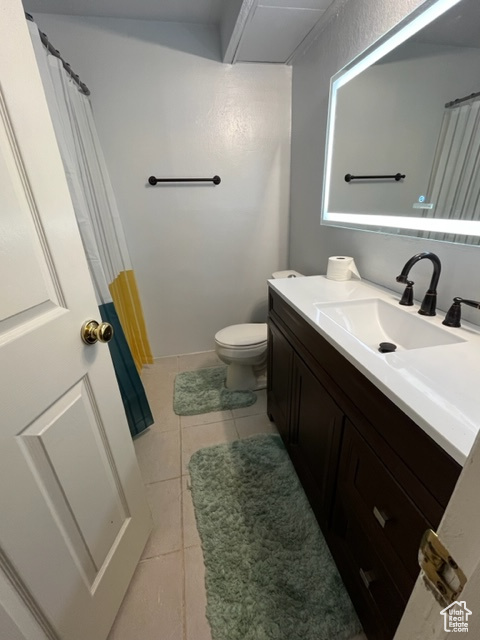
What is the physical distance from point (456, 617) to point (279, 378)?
1.22 metres

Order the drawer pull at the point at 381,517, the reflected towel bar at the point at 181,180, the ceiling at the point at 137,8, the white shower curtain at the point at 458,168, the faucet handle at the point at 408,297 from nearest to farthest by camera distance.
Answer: the drawer pull at the point at 381,517, the white shower curtain at the point at 458,168, the faucet handle at the point at 408,297, the ceiling at the point at 137,8, the reflected towel bar at the point at 181,180

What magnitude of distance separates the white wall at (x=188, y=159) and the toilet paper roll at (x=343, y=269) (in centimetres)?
100

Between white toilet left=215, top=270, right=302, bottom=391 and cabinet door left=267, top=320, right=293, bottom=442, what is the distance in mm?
247

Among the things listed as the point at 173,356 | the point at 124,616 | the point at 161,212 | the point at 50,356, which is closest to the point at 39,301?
the point at 50,356

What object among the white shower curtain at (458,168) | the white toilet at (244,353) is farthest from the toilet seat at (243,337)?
the white shower curtain at (458,168)

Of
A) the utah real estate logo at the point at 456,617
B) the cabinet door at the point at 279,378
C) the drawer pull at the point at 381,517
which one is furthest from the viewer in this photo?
the cabinet door at the point at 279,378

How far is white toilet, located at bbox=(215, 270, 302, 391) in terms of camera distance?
1.89 m

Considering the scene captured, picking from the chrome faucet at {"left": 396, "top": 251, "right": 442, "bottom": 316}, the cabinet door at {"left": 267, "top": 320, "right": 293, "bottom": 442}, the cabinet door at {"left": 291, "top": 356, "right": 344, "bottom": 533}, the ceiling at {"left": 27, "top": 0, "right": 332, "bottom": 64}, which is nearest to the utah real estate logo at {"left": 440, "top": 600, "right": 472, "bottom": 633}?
the cabinet door at {"left": 291, "top": 356, "right": 344, "bottom": 533}

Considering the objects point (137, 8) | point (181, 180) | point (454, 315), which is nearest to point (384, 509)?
point (454, 315)

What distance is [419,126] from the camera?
1068 mm

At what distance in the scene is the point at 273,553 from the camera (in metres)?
1.12

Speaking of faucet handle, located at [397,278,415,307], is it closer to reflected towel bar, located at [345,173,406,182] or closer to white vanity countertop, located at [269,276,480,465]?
white vanity countertop, located at [269,276,480,465]

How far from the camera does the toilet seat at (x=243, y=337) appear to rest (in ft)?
6.18

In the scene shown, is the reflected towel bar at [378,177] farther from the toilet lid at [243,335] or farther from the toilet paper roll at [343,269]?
the toilet lid at [243,335]
